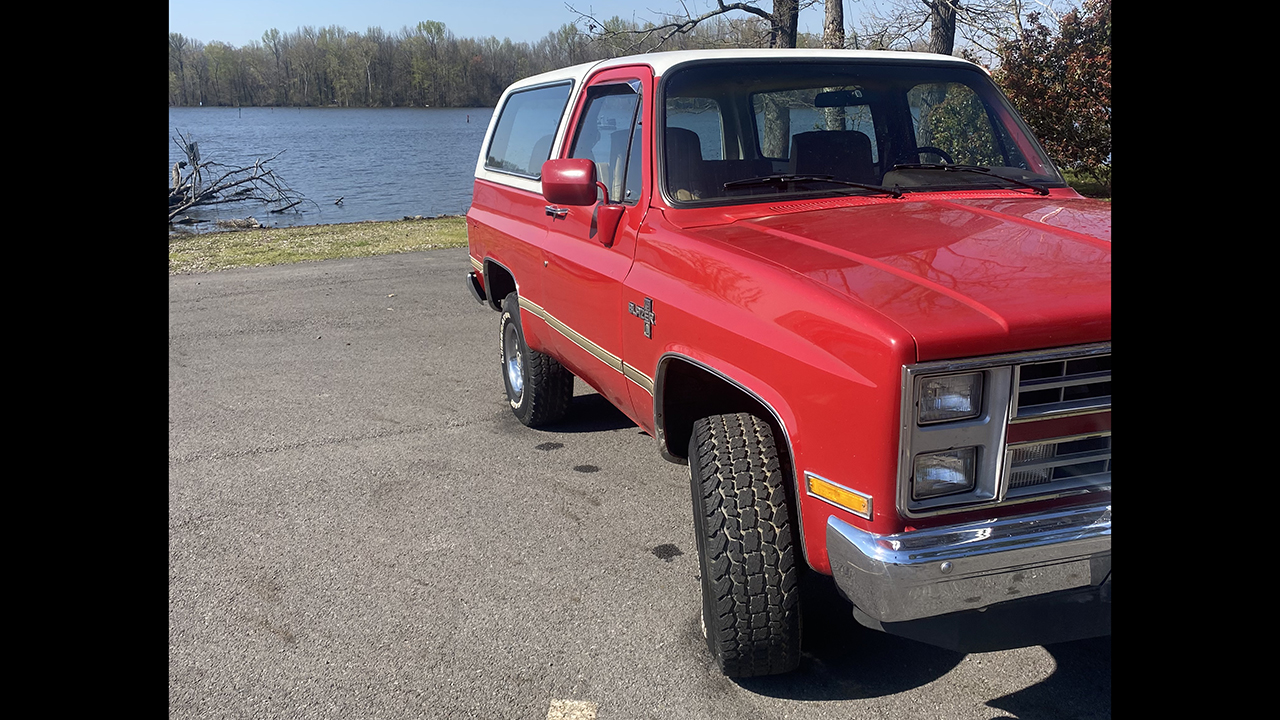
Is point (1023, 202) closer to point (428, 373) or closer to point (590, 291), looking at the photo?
point (590, 291)

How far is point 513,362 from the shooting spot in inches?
237

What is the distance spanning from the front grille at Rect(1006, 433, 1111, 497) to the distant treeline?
281 feet

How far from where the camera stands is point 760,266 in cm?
300

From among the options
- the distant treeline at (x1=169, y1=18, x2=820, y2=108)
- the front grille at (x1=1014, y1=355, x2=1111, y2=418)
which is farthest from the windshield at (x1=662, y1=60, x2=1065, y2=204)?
the distant treeline at (x1=169, y1=18, x2=820, y2=108)

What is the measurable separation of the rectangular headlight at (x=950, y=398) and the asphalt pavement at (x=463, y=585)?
103 cm

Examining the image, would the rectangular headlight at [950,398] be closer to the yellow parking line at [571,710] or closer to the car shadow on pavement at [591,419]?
the yellow parking line at [571,710]

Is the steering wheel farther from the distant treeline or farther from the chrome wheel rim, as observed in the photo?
the distant treeline

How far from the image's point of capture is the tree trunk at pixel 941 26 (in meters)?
14.6

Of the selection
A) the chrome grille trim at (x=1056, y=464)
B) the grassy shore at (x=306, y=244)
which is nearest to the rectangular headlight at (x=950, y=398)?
the chrome grille trim at (x=1056, y=464)

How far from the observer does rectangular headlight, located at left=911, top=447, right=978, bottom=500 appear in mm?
2504

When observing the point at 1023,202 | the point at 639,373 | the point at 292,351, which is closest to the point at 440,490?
the point at 639,373

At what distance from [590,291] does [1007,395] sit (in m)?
2.13

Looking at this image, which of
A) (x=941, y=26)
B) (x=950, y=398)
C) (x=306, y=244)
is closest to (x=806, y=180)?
(x=950, y=398)

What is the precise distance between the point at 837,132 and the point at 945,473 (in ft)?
6.76
